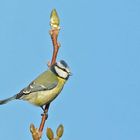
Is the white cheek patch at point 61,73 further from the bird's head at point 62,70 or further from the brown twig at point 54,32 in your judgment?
the brown twig at point 54,32

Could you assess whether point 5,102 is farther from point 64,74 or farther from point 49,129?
point 49,129

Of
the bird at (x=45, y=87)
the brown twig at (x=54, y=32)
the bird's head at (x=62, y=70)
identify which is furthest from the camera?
the bird at (x=45, y=87)

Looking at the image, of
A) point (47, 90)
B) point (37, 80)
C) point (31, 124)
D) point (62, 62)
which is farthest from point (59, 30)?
point (47, 90)

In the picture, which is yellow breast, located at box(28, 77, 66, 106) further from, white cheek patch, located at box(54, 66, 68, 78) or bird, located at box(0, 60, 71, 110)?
white cheek patch, located at box(54, 66, 68, 78)

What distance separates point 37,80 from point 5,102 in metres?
0.61

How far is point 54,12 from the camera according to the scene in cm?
272

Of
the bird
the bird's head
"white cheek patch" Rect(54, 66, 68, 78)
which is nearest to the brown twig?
Result: the bird's head

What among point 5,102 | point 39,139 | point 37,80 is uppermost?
point 37,80

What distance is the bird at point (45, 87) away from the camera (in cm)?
406

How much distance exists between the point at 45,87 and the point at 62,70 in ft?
1.35

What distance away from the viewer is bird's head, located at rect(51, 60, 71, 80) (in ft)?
12.5

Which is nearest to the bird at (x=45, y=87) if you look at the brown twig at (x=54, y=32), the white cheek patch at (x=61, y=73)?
the white cheek patch at (x=61, y=73)

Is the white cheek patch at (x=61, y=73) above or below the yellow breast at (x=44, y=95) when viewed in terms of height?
above

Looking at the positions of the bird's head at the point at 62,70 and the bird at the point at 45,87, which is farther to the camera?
the bird at the point at 45,87
